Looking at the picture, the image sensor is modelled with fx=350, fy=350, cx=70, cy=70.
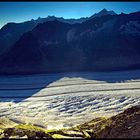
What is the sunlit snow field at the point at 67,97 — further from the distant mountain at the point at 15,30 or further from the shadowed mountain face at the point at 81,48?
the distant mountain at the point at 15,30

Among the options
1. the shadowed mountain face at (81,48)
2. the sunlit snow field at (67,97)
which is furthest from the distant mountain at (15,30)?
the sunlit snow field at (67,97)

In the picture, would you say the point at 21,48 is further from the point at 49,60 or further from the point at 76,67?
the point at 76,67

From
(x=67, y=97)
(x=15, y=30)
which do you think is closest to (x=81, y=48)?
(x=67, y=97)

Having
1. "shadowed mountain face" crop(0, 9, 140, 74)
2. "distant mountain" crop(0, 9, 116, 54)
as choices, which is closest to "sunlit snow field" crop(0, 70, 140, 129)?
"shadowed mountain face" crop(0, 9, 140, 74)

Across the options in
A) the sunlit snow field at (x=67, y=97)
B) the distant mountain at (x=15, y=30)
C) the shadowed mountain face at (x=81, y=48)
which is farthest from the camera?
the distant mountain at (x=15, y=30)

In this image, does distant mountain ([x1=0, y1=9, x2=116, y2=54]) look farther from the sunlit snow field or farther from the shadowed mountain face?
the sunlit snow field

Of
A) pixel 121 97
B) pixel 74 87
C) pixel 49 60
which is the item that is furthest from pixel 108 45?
pixel 121 97

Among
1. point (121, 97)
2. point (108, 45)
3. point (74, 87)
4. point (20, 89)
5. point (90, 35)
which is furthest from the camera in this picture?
point (90, 35)
